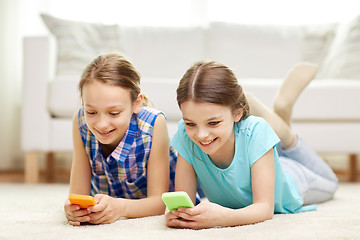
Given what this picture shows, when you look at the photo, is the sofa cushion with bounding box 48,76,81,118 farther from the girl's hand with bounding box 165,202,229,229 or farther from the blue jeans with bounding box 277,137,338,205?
the girl's hand with bounding box 165,202,229,229

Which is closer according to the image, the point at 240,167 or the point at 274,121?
the point at 240,167

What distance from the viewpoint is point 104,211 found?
1.12 meters

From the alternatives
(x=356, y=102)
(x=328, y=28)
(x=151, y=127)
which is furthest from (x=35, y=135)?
(x=328, y=28)

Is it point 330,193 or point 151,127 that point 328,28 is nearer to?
point 330,193

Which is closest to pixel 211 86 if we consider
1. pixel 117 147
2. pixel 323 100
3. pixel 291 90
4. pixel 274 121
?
pixel 117 147

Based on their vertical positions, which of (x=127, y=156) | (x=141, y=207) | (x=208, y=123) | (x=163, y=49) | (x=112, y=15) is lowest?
(x=141, y=207)

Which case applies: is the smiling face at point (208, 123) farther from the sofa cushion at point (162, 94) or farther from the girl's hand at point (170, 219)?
the sofa cushion at point (162, 94)

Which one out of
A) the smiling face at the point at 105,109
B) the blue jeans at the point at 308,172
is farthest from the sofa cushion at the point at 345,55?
the smiling face at the point at 105,109

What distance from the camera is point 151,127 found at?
4.38 feet

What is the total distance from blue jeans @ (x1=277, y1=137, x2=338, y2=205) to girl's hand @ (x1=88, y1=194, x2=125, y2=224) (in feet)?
1.99

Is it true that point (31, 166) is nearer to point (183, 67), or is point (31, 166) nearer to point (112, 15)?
point (183, 67)

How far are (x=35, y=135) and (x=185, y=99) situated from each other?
1.34 metres

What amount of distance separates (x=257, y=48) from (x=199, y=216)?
1.98m

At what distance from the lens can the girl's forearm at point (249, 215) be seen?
109cm
